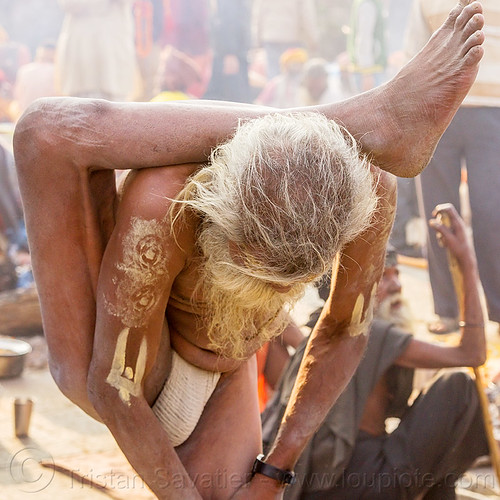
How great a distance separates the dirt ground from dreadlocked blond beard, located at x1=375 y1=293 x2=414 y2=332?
1.51 feet

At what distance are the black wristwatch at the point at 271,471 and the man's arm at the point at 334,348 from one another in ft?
0.05

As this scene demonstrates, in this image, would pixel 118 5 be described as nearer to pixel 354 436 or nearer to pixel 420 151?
pixel 354 436

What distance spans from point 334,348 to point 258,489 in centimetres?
50

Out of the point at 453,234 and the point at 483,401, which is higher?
the point at 453,234

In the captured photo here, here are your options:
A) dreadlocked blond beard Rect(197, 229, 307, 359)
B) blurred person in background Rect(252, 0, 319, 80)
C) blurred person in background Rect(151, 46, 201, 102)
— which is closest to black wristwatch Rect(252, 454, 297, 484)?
dreadlocked blond beard Rect(197, 229, 307, 359)

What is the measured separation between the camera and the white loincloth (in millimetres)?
2301

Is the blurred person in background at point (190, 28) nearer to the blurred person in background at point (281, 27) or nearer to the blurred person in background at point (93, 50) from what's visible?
the blurred person in background at point (281, 27)

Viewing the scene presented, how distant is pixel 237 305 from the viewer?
214 cm

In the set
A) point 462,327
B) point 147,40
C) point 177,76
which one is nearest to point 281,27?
point 147,40

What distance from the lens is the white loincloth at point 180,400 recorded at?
2301mm

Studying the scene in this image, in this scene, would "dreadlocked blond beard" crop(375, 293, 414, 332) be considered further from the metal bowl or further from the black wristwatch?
the metal bowl

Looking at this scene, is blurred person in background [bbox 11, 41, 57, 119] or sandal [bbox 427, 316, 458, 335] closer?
sandal [bbox 427, 316, 458, 335]

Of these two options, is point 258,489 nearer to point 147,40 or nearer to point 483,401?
point 483,401

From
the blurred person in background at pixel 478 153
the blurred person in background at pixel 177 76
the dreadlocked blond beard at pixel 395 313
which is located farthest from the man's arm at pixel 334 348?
the blurred person in background at pixel 177 76
